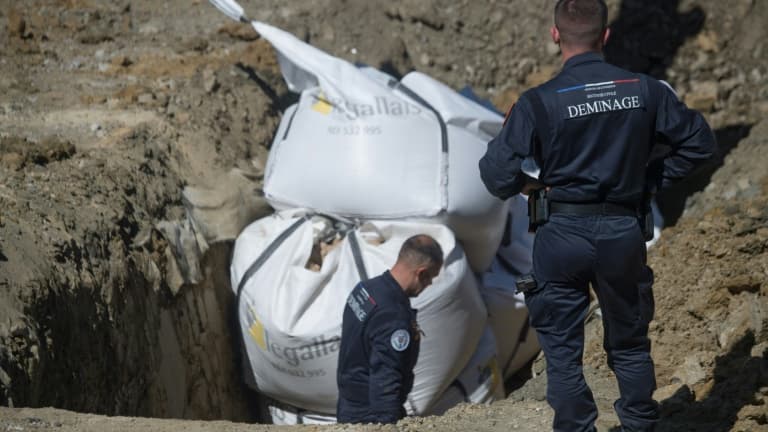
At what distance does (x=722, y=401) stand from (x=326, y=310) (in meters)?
1.76

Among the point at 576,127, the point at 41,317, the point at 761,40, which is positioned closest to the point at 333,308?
the point at 41,317

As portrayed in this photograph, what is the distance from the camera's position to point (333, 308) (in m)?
4.58

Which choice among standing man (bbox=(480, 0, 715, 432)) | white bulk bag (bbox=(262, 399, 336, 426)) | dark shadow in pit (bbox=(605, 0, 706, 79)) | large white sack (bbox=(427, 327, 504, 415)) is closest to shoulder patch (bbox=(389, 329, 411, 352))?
standing man (bbox=(480, 0, 715, 432))

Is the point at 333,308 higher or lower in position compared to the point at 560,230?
lower

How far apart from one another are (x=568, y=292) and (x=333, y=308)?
173 cm

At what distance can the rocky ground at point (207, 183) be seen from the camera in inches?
143

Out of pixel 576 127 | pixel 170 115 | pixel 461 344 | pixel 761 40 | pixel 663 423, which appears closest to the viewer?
pixel 576 127

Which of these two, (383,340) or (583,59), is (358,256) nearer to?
(383,340)

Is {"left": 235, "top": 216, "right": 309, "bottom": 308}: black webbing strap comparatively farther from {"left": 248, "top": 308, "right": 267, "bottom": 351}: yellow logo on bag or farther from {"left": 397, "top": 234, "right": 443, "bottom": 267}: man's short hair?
{"left": 397, "top": 234, "right": 443, "bottom": 267}: man's short hair

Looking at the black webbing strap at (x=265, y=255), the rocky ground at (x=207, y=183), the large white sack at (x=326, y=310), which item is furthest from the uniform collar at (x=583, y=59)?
the black webbing strap at (x=265, y=255)

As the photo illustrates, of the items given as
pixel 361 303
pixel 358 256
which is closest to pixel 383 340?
pixel 361 303

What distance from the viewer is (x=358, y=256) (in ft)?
15.4

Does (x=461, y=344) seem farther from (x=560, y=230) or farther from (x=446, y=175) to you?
(x=560, y=230)

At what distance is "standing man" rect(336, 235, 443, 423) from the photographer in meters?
3.85
